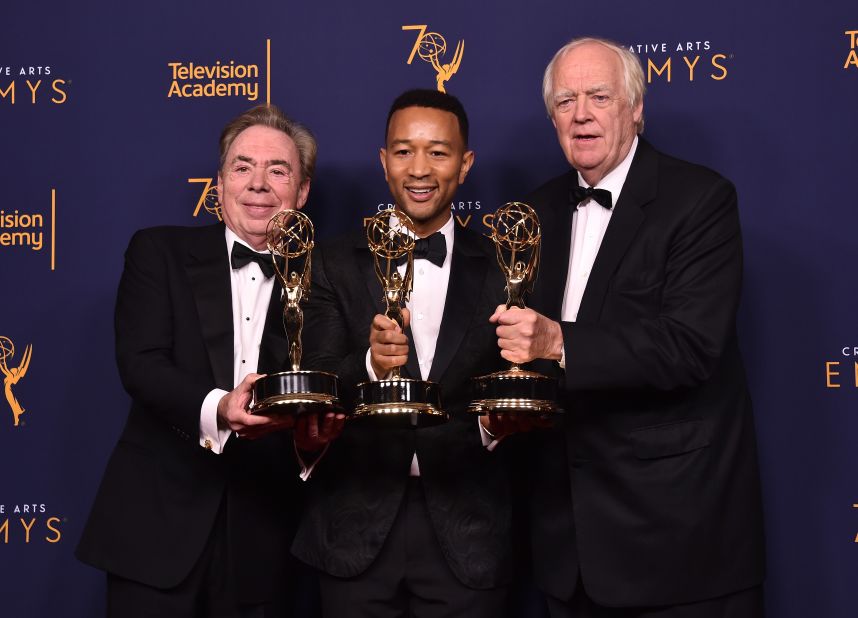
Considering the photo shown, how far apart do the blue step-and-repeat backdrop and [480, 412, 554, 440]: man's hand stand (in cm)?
97

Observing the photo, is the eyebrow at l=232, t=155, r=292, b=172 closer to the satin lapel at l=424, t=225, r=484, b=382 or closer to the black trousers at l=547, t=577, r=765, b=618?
the satin lapel at l=424, t=225, r=484, b=382

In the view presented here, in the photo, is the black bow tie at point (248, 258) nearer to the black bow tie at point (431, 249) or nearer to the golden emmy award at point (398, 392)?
the black bow tie at point (431, 249)

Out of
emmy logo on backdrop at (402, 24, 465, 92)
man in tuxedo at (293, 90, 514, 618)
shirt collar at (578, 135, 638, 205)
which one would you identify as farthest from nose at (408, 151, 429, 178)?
emmy logo on backdrop at (402, 24, 465, 92)

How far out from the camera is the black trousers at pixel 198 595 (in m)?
2.55

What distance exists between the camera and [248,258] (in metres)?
2.73

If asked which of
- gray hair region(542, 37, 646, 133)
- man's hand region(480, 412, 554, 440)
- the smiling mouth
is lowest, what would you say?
man's hand region(480, 412, 554, 440)

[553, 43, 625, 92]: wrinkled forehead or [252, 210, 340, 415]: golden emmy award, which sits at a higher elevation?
[553, 43, 625, 92]: wrinkled forehead

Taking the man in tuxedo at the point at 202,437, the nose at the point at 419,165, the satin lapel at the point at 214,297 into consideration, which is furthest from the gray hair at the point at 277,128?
the nose at the point at 419,165

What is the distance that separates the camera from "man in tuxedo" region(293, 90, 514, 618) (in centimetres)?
238

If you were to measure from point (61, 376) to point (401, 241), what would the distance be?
4.81ft

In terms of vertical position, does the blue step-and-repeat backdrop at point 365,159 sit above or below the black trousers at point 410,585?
above

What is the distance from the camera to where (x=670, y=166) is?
8.17ft

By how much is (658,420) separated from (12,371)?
2001mm

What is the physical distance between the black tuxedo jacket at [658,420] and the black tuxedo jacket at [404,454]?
5.9 inches
